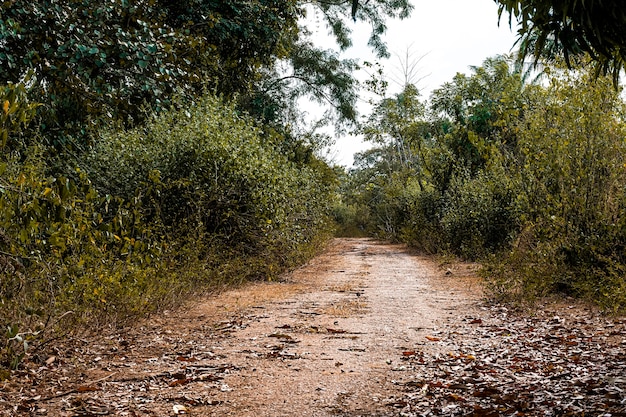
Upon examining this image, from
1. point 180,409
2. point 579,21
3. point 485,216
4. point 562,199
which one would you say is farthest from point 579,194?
point 485,216

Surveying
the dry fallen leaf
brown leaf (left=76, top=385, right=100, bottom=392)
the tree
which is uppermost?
the tree

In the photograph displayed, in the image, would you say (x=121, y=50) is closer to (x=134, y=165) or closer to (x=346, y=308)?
(x=134, y=165)

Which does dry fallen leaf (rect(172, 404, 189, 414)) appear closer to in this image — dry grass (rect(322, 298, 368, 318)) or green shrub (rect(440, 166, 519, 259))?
dry grass (rect(322, 298, 368, 318))

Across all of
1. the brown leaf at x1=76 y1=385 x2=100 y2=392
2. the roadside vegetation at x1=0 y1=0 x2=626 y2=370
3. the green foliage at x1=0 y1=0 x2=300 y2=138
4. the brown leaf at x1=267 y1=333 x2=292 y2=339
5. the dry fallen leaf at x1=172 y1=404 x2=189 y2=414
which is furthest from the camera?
the green foliage at x1=0 y1=0 x2=300 y2=138

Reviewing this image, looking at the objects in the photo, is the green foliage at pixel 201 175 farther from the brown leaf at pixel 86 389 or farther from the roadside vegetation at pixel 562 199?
the brown leaf at pixel 86 389

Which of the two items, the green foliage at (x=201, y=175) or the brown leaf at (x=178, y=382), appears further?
the green foliage at (x=201, y=175)

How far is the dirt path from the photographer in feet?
13.2

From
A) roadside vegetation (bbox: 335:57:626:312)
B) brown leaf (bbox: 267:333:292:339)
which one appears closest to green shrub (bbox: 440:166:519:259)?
roadside vegetation (bbox: 335:57:626:312)

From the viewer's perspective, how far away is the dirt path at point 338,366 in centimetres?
402

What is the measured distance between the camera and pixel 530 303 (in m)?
8.21

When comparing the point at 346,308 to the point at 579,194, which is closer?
the point at 346,308

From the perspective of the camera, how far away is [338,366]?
198 inches

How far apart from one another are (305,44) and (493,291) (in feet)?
51.7

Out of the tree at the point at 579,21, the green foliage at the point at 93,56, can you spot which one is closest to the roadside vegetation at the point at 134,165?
the green foliage at the point at 93,56
